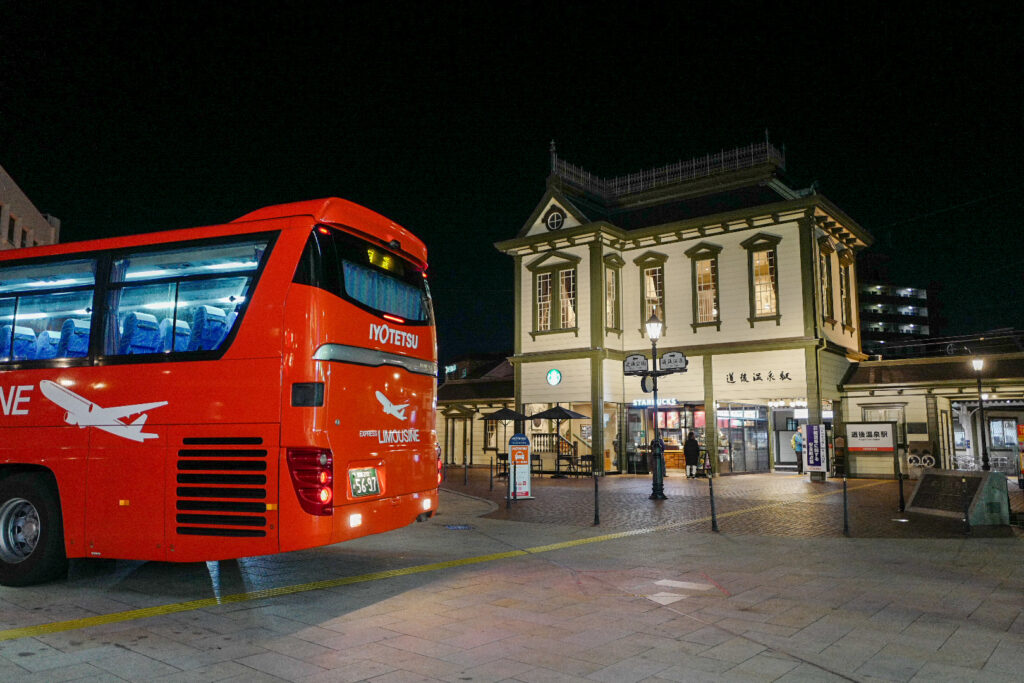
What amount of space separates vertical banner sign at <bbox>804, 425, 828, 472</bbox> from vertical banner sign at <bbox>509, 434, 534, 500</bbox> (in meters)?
10.8

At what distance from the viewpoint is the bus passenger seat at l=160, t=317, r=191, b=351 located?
7.23m

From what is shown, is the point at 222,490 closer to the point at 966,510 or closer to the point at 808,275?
the point at 966,510

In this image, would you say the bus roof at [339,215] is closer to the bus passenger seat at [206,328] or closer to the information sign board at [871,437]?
the bus passenger seat at [206,328]

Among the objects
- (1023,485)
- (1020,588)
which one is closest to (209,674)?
(1020,588)

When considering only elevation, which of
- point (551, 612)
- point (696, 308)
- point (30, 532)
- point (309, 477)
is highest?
point (696, 308)

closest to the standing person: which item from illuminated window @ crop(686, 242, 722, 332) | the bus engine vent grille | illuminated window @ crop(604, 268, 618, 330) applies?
illuminated window @ crop(686, 242, 722, 332)

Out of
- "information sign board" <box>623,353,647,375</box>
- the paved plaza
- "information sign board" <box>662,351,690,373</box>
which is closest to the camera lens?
the paved plaza

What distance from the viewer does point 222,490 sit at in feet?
22.2

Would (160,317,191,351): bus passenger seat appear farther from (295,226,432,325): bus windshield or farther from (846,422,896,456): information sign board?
(846,422,896,456): information sign board

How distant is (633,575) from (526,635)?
280cm

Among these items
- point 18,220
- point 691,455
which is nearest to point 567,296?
point 691,455

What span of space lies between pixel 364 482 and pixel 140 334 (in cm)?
276

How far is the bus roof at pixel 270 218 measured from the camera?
285 inches

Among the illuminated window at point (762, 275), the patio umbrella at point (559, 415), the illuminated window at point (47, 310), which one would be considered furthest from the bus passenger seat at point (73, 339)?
the illuminated window at point (762, 275)
